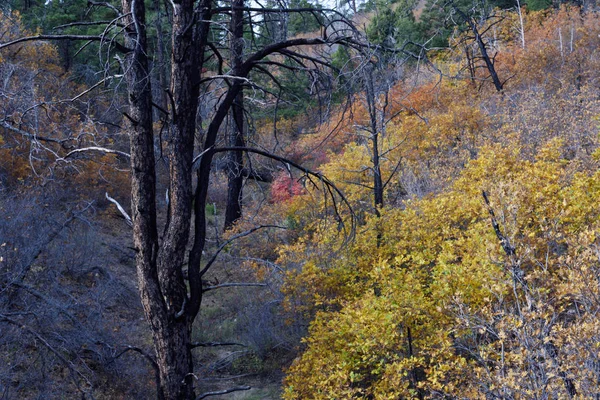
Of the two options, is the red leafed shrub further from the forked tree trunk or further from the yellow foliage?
the forked tree trunk

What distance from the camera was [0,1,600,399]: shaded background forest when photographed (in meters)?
5.76

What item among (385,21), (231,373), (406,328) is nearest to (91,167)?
(231,373)

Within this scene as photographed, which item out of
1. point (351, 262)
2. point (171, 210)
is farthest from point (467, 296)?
point (171, 210)

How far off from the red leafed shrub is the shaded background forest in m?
0.12

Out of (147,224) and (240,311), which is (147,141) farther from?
(240,311)

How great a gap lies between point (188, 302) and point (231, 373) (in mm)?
7842

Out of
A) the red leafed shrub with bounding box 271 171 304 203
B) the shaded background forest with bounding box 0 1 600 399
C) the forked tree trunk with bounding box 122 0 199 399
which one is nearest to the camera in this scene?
the forked tree trunk with bounding box 122 0 199 399

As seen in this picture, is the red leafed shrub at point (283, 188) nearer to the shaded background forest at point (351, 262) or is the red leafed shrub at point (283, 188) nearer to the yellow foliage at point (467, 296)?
the shaded background forest at point (351, 262)

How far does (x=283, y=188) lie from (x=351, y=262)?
845cm

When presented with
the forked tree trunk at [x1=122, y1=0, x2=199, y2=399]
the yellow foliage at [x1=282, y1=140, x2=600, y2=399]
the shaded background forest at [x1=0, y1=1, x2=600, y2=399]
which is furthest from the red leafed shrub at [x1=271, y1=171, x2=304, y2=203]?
the forked tree trunk at [x1=122, y1=0, x2=199, y2=399]

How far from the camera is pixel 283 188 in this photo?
18047mm

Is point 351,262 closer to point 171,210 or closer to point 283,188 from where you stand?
point 171,210

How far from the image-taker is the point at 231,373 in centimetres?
1175

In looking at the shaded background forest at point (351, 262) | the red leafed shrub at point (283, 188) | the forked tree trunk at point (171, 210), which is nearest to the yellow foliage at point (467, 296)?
the shaded background forest at point (351, 262)
